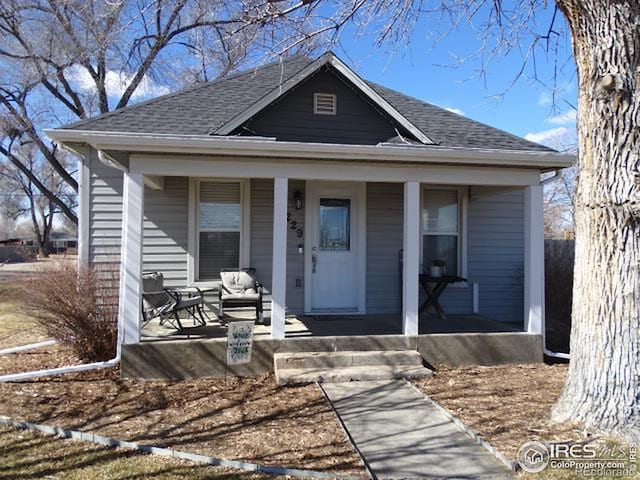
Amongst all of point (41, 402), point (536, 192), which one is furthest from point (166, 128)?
point (536, 192)

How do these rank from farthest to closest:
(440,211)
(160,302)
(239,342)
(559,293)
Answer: (559,293)
(440,211)
(160,302)
(239,342)

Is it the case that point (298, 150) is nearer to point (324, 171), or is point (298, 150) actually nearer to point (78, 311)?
point (324, 171)

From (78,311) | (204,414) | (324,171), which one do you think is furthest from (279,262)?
(78,311)

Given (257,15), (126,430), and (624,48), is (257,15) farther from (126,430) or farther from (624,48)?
(126,430)

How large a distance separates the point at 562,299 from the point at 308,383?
6.79m

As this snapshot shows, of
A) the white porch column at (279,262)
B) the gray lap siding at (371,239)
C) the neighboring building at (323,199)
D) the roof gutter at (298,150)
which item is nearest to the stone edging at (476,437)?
the neighboring building at (323,199)

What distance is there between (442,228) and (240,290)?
12.1ft

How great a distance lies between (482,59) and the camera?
632 cm

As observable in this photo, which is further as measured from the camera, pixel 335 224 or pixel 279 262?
pixel 335 224

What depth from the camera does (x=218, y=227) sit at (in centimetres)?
768

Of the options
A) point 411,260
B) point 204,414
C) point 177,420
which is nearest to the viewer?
point 177,420

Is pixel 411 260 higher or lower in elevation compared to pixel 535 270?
higher

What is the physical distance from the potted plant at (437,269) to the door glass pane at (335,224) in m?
1.44

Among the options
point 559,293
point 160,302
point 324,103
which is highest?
point 324,103
